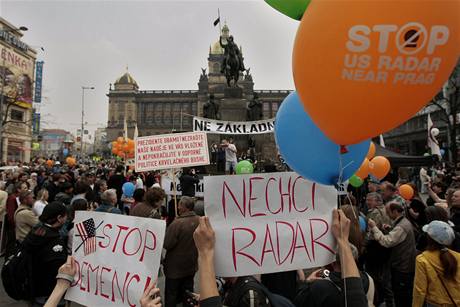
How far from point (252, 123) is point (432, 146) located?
646 cm

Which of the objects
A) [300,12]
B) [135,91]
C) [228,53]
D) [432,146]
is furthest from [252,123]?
[135,91]

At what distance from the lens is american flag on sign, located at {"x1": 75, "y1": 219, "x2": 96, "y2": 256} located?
240 cm

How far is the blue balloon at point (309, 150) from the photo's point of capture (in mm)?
2488

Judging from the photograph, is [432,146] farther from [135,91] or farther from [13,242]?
[135,91]

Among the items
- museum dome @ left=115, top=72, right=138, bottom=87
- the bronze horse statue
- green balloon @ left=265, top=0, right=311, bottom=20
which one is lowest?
green balloon @ left=265, top=0, right=311, bottom=20

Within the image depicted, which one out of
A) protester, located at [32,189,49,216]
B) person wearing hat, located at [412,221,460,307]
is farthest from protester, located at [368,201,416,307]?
protester, located at [32,189,49,216]

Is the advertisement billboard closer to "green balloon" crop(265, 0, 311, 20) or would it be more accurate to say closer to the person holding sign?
"green balloon" crop(265, 0, 311, 20)

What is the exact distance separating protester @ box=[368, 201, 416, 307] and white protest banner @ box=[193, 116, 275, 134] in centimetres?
646

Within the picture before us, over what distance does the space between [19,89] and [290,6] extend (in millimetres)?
44537

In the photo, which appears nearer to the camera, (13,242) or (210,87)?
(13,242)

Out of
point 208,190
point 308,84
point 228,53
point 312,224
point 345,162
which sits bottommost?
point 312,224

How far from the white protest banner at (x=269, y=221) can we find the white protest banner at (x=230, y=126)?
25.5ft

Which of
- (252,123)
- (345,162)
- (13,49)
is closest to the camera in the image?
(345,162)

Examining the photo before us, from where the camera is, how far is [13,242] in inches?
228
